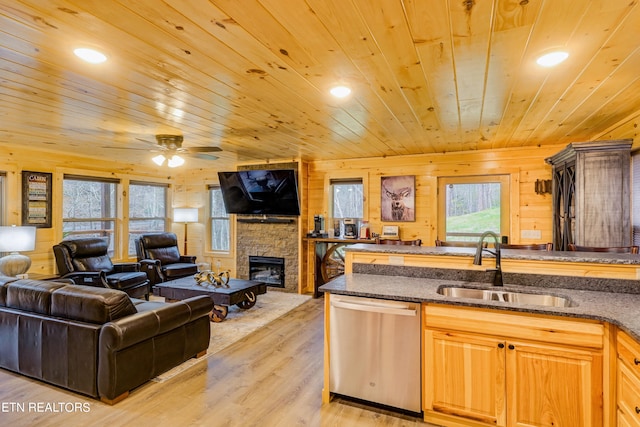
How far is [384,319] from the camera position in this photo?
90.6 inches

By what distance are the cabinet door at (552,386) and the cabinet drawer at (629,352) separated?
128 millimetres

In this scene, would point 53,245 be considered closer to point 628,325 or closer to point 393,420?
point 393,420

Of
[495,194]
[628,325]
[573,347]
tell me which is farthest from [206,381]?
[495,194]

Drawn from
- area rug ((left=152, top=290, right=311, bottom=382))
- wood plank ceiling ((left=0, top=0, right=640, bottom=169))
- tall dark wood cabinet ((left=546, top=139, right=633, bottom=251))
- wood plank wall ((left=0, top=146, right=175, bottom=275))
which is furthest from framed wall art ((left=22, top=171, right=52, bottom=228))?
tall dark wood cabinet ((left=546, top=139, right=633, bottom=251))

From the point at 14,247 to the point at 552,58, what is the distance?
5.74 m

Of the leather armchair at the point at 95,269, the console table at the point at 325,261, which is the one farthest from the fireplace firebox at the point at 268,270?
the leather armchair at the point at 95,269

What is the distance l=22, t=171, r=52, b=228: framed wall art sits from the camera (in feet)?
16.0

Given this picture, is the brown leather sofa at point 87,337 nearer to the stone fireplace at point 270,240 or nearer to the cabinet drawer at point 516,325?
the cabinet drawer at point 516,325

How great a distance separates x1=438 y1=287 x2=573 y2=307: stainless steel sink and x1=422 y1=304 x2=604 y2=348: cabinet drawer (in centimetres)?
28

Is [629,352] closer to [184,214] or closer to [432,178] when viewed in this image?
[432,178]

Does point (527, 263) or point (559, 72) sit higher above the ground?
point (559, 72)

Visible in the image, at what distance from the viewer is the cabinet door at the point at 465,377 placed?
2059 mm

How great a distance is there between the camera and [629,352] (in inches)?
64.7

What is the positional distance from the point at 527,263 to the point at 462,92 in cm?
135
